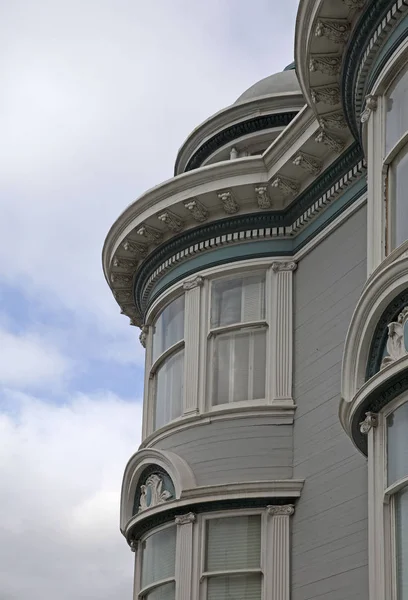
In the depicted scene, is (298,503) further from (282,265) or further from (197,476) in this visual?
(282,265)

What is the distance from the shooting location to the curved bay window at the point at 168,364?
53.2ft

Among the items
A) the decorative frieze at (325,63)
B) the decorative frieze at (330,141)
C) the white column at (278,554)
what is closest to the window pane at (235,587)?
the white column at (278,554)

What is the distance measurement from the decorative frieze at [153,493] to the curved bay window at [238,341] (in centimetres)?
136

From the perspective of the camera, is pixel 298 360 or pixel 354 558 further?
pixel 298 360

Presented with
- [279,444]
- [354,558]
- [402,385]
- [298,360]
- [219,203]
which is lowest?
[354,558]

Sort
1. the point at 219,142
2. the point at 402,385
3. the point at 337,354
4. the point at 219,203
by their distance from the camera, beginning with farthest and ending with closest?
1. the point at 219,142
2. the point at 219,203
3. the point at 337,354
4. the point at 402,385

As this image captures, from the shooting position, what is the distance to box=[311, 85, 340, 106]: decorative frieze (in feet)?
42.5

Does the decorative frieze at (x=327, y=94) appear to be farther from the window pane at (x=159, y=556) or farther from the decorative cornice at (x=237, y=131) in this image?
the window pane at (x=159, y=556)

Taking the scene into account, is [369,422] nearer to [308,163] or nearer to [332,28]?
[332,28]

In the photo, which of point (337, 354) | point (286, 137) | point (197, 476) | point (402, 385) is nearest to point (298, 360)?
point (337, 354)

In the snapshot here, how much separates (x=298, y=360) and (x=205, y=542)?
8.77ft

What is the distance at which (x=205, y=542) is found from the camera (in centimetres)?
1447

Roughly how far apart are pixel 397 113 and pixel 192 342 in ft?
18.9

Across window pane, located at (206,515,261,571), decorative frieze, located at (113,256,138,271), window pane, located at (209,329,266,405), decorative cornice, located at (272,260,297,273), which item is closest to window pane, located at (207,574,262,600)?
window pane, located at (206,515,261,571)
